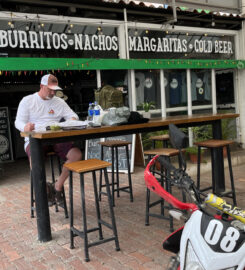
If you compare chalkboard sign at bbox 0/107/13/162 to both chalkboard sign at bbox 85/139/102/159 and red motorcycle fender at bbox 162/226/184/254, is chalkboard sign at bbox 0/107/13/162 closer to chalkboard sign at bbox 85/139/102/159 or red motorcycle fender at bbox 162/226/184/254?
chalkboard sign at bbox 85/139/102/159

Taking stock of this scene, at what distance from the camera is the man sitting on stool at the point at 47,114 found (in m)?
3.91

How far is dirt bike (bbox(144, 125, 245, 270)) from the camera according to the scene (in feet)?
5.00

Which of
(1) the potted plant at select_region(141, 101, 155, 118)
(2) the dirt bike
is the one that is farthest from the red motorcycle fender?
(1) the potted plant at select_region(141, 101, 155, 118)

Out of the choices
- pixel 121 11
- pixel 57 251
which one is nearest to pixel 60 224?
pixel 57 251

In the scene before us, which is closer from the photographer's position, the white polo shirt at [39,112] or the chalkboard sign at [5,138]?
the white polo shirt at [39,112]

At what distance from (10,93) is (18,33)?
4667 millimetres

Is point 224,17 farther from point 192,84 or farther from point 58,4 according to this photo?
point 58,4

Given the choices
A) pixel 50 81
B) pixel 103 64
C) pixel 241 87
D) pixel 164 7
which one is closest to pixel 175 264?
pixel 50 81

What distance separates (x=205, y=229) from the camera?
1594mm

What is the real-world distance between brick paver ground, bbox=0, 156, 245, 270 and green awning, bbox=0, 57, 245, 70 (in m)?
2.55

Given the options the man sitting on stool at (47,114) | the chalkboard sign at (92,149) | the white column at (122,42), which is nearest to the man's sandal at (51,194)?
the man sitting on stool at (47,114)

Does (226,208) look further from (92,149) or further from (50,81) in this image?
(92,149)

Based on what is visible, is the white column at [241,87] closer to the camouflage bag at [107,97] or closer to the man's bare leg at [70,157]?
the camouflage bag at [107,97]

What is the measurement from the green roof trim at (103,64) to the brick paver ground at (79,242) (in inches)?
100
